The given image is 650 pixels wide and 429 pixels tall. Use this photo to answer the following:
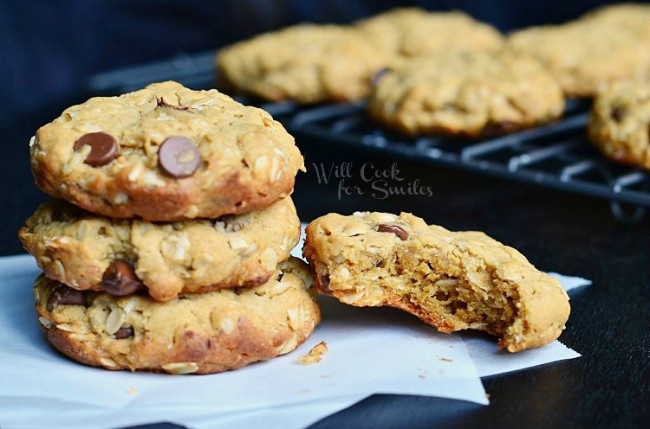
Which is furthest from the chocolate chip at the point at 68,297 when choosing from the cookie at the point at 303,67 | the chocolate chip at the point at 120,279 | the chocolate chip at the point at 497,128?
the cookie at the point at 303,67

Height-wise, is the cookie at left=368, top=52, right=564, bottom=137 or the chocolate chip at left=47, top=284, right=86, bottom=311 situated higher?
the chocolate chip at left=47, top=284, right=86, bottom=311

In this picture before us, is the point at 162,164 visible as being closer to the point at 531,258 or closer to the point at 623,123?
the point at 531,258

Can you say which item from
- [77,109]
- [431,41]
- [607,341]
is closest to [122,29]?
[431,41]

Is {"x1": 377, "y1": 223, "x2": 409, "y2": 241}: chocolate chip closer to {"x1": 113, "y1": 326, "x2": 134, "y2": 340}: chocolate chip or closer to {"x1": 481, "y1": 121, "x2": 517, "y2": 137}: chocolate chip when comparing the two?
{"x1": 113, "y1": 326, "x2": 134, "y2": 340}: chocolate chip

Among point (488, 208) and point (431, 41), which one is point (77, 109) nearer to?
point (488, 208)

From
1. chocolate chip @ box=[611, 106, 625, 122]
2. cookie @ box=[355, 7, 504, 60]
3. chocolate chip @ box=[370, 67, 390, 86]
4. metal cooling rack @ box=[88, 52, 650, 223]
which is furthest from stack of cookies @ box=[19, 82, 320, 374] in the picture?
cookie @ box=[355, 7, 504, 60]

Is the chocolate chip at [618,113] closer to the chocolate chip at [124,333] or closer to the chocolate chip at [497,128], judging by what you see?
the chocolate chip at [497,128]

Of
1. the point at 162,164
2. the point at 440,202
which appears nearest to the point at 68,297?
the point at 162,164

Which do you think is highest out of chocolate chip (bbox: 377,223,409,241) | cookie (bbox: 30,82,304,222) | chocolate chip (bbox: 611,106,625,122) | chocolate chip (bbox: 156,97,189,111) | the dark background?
chocolate chip (bbox: 156,97,189,111)
